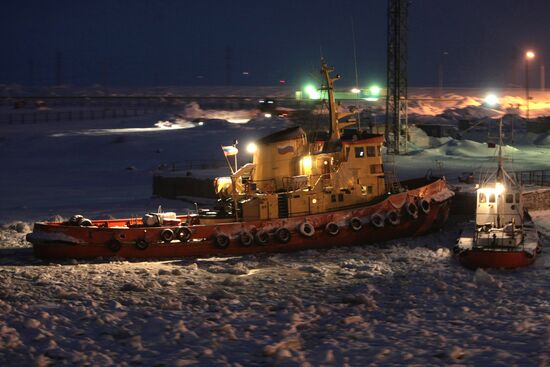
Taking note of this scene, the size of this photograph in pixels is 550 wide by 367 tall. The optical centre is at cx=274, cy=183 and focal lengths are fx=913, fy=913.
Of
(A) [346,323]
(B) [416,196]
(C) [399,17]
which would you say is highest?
(C) [399,17]

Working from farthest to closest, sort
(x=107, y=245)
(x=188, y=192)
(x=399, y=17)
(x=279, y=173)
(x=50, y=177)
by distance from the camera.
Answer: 1. (x=50, y=177)
2. (x=399, y=17)
3. (x=188, y=192)
4. (x=279, y=173)
5. (x=107, y=245)

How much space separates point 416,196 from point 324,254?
3.55 meters

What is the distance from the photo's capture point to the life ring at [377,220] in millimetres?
24873

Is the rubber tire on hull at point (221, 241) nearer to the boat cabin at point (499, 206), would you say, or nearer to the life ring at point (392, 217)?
the life ring at point (392, 217)

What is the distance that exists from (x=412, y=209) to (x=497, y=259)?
441 cm

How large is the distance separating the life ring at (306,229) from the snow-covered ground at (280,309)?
67cm

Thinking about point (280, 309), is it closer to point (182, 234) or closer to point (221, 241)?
point (221, 241)

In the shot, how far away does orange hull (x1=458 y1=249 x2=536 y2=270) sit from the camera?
70.4 feet

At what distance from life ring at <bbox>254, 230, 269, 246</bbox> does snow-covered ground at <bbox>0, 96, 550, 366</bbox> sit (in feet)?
1.52

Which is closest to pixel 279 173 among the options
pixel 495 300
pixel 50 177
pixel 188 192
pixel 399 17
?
pixel 495 300

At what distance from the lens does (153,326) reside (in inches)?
654

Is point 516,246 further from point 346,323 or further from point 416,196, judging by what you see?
point 346,323

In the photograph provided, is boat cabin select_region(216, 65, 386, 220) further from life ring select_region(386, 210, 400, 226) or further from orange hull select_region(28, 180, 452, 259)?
life ring select_region(386, 210, 400, 226)

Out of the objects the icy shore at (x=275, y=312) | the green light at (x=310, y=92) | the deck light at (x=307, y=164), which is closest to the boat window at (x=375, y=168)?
the deck light at (x=307, y=164)
